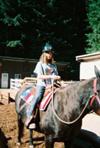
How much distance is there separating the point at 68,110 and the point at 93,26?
1544 inches

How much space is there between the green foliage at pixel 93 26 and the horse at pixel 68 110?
36256 millimetres

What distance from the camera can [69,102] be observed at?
20.2ft

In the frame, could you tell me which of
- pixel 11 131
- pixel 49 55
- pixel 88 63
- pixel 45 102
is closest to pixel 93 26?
pixel 88 63

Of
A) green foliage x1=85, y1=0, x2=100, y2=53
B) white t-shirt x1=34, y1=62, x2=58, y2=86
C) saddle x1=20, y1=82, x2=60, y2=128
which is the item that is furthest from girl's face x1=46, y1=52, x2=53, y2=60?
green foliage x1=85, y1=0, x2=100, y2=53

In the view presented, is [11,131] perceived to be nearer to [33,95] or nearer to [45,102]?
[33,95]

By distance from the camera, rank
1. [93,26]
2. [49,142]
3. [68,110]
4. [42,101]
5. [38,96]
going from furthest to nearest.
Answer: [93,26], [38,96], [42,101], [49,142], [68,110]

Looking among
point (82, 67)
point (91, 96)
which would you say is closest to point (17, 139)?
point (91, 96)

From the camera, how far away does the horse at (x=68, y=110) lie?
18.7 feet

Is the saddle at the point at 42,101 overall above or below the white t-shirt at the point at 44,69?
below

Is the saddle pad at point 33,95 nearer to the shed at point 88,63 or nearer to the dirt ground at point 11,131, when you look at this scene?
the dirt ground at point 11,131

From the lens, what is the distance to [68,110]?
6.16 metres

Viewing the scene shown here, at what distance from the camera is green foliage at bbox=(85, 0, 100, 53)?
142 feet

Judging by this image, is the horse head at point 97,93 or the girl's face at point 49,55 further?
the girl's face at point 49,55

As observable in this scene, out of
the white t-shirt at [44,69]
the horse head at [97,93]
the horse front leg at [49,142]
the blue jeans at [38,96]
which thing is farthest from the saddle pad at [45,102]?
the horse head at [97,93]
